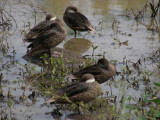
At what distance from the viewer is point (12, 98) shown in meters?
5.29

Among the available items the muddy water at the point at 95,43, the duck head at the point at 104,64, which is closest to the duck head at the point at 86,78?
the muddy water at the point at 95,43

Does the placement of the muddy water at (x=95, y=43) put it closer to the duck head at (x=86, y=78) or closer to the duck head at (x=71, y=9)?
the duck head at (x=86, y=78)

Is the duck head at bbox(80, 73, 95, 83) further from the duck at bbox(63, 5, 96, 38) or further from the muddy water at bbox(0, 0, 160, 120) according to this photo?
the duck at bbox(63, 5, 96, 38)

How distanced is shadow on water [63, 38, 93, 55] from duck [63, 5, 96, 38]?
0.34 m

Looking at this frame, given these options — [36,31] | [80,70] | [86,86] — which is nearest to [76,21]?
[36,31]

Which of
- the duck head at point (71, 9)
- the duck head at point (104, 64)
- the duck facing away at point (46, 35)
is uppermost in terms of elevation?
the duck head at point (71, 9)

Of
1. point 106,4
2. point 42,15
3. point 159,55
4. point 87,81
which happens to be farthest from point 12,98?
point 106,4

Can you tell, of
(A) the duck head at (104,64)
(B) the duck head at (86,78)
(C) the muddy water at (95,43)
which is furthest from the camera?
(A) the duck head at (104,64)

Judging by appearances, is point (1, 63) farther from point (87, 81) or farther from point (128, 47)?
point (128, 47)

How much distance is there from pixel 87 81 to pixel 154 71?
1976mm

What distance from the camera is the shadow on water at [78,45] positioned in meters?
8.69

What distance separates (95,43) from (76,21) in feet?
3.58

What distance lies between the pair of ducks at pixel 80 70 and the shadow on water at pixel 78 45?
39 centimetres

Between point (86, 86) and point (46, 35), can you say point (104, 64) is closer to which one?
point (86, 86)
